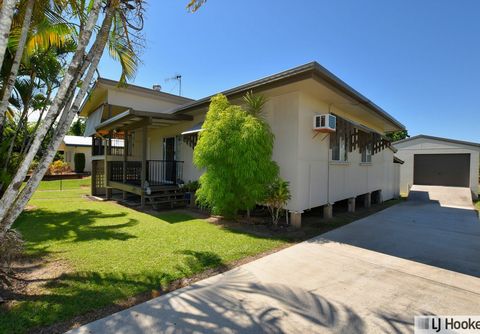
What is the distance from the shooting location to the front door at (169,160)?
1124 centimetres

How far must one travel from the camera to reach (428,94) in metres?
16.7

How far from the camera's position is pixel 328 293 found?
11.4 ft

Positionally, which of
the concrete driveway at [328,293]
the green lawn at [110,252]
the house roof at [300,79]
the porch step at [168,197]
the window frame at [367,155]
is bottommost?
the concrete driveway at [328,293]

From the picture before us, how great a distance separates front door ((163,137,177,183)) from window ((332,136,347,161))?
675 cm

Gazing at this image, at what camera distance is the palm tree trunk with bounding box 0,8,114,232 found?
3158mm

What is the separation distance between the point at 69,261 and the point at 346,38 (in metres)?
11.2

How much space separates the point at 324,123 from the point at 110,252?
6332mm

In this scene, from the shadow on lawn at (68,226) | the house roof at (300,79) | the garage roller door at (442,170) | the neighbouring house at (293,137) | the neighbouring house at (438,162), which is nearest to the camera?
the shadow on lawn at (68,226)

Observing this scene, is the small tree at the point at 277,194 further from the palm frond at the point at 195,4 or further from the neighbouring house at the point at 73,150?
the neighbouring house at the point at 73,150

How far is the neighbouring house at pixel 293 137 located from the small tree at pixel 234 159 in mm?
873

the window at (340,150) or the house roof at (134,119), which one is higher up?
the house roof at (134,119)

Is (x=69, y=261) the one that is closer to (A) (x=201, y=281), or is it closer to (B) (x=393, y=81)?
(A) (x=201, y=281)

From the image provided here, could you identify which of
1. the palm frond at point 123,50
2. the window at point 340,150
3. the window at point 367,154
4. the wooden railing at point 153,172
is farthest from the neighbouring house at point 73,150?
the window at point 367,154

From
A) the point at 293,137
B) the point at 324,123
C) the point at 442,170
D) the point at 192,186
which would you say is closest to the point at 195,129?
the point at 192,186
